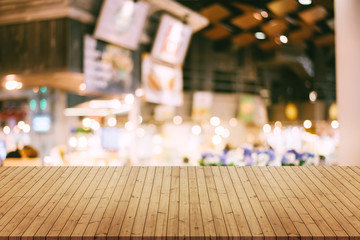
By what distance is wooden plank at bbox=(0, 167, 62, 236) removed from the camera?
10.0ft

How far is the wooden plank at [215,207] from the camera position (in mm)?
2938

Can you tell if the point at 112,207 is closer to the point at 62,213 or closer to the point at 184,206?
the point at 62,213

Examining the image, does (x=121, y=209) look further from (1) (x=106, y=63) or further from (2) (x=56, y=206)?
(1) (x=106, y=63)

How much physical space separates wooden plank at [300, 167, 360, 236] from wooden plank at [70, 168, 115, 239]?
2.07 m

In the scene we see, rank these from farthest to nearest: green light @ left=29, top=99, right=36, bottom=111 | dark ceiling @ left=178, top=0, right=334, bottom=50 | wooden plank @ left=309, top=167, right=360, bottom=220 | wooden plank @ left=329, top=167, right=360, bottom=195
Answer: green light @ left=29, top=99, right=36, bottom=111, dark ceiling @ left=178, top=0, right=334, bottom=50, wooden plank @ left=329, top=167, right=360, bottom=195, wooden plank @ left=309, top=167, right=360, bottom=220

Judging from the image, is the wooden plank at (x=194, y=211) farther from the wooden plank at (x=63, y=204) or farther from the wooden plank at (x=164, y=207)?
the wooden plank at (x=63, y=204)

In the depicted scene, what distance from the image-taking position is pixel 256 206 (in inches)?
130

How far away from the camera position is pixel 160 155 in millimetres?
12453

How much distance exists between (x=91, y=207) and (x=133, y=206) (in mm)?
380

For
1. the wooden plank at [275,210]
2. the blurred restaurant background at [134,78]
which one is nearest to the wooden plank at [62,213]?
the wooden plank at [275,210]

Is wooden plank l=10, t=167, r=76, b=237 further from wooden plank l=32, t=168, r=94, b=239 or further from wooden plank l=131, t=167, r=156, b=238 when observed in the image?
wooden plank l=131, t=167, r=156, b=238

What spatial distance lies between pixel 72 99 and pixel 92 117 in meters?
1.47

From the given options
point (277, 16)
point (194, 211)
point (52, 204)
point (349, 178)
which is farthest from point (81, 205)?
point (277, 16)

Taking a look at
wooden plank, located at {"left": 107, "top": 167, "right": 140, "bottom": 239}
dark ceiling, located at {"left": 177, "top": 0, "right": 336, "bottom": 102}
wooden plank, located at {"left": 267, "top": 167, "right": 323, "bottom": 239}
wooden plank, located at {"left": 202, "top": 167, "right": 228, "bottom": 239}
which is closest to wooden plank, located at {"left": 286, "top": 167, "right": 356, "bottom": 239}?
wooden plank, located at {"left": 267, "top": 167, "right": 323, "bottom": 239}
